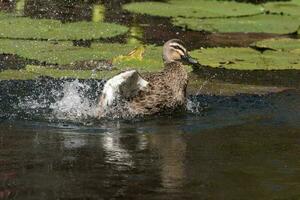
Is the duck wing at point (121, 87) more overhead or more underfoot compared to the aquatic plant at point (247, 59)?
more underfoot

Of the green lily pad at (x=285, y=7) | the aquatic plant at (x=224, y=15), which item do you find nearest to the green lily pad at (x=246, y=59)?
the aquatic plant at (x=224, y=15)

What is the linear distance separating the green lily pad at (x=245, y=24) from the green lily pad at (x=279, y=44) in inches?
49.5

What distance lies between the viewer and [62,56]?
13.1m

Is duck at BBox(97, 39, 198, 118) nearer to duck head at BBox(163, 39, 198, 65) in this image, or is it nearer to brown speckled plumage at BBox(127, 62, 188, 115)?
brown speckled plumage at BBox(127, 62, 188, 115)

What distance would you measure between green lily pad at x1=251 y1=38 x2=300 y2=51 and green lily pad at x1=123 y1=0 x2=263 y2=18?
8.74 ft

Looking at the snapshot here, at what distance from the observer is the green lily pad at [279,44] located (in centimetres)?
1466

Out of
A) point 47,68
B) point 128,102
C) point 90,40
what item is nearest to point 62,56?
point 47,68

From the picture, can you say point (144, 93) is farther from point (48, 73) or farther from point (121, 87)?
point (48, 73)

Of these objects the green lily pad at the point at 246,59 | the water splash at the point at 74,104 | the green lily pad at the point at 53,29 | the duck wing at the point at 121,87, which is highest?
the green lily pad at the point at 53,29

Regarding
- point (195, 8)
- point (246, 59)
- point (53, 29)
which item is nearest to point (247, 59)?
point (246, 59)

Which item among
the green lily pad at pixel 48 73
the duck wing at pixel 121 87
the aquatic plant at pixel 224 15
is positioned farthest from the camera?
the aquatic plant at pixel 224 15

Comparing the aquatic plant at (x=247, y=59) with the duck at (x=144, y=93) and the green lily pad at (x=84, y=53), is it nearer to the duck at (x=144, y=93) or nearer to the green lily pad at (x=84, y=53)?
the green lily pad at (x=84, y=53)

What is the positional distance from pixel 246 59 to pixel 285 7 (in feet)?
18.2

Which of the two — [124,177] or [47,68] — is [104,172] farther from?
[47,68]
